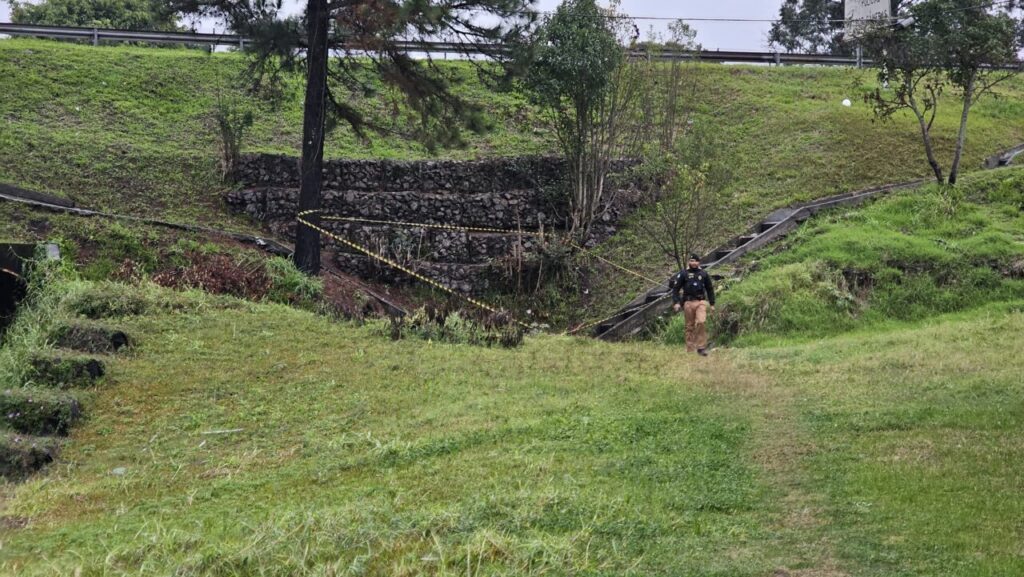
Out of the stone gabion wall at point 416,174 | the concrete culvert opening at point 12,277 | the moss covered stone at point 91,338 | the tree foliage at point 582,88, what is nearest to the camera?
the moss covered stone at point 91,338

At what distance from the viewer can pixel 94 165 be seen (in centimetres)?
1958

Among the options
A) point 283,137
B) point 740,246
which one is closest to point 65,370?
point 283,137

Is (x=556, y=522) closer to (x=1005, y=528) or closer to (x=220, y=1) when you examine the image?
(x=1005, y=528)

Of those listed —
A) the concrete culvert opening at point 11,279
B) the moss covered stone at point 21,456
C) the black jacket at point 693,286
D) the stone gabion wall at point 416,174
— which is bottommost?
the moss covered stone at point 21,456

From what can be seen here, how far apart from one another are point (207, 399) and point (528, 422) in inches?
136

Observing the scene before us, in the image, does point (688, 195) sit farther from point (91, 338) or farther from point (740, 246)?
point (91, 338)

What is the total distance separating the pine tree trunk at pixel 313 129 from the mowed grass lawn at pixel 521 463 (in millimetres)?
3611

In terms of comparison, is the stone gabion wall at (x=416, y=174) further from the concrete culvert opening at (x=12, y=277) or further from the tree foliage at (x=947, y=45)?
the tree foliage at (x=947, y=45)

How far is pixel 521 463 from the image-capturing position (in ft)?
27.2

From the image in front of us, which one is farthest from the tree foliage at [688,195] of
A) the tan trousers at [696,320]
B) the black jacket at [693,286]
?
the tan trousers at [696,320]

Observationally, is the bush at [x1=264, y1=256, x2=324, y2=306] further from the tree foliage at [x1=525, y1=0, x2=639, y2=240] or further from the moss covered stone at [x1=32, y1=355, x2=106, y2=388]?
the tree foliage at [x1=525, y1=0, x2=639, y2=240]

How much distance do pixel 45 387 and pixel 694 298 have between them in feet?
27.8

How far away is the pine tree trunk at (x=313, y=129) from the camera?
16.4 m

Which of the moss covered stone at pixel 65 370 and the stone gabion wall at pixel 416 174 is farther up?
the stone gabion wall at pixel 416 174
